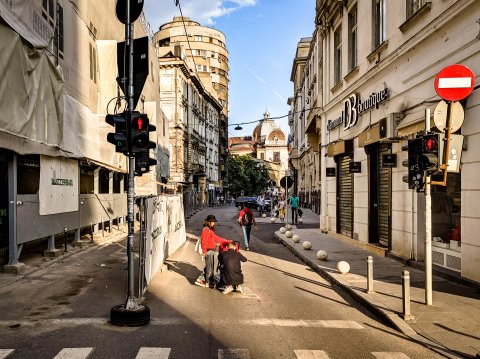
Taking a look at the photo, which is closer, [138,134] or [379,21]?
[138,134]

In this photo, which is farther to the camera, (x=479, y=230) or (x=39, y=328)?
(x=479, y=230)

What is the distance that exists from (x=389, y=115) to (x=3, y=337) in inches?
417

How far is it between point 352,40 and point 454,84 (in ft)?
35.2

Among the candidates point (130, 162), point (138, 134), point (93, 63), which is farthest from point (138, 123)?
point (93, 63)

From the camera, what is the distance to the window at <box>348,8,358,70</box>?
60.1 ft

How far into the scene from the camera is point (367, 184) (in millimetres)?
16156

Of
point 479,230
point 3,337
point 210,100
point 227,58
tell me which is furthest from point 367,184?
point 227,58

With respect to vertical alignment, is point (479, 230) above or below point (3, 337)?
above

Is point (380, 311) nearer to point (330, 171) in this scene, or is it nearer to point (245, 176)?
point (330, 171)

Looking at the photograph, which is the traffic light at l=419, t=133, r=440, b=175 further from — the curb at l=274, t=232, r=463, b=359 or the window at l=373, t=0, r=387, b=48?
the window at l=373, t=0, r=387, b=48

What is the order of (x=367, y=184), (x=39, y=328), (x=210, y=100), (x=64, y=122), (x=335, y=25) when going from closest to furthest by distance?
(x=39, y=328) < (x=64, y=122) < (x=367, y=184) < (x=335, y=25) < (x=210, y=100)

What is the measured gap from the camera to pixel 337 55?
21.1m

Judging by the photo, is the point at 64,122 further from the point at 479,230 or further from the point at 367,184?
the point at 479,230

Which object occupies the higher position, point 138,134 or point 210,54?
point 210,54
